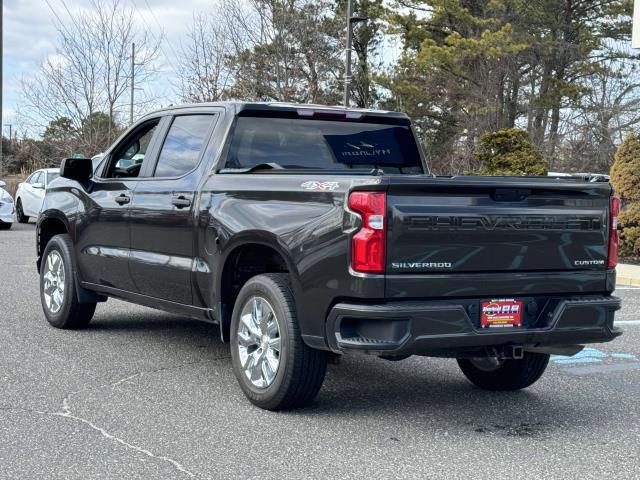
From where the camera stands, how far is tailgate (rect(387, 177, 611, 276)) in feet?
15.8

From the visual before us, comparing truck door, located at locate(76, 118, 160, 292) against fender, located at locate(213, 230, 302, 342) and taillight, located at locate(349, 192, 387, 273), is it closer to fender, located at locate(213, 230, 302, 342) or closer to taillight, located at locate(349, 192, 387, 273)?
fender, located at locate(213, 230, 302, 342)

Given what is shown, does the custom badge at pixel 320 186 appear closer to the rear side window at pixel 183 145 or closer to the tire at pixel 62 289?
the rear side window at pixel 183 145

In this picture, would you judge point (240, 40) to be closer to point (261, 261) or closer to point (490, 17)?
point (490, 17)

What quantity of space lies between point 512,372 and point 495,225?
4.97 ft

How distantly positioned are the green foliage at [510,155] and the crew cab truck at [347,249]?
13527 millimetres

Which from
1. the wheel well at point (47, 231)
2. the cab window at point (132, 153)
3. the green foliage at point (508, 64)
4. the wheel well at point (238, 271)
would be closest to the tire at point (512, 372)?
the wheel well at point (238, 271)

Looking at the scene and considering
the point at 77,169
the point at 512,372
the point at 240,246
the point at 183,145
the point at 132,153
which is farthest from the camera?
the point at 77,169

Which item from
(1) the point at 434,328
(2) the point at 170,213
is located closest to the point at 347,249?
(1) the point at 434,328

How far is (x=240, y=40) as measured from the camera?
34000mm

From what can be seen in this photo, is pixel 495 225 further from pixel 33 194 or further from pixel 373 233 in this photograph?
pixel 33 194

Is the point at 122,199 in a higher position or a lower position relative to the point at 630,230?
higher

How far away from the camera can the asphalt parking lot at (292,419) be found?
4.48m

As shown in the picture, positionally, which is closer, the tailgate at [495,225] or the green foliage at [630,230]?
the tailgate at [495,225]

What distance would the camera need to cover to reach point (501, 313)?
5.11 meters
